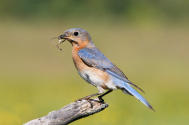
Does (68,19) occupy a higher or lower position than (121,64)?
higher

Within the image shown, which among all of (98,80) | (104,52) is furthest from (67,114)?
(104,52)

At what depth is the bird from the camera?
8194 millimetres

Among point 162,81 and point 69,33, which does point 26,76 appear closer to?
point 162,81

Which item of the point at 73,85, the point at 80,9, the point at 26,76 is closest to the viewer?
the point at 73,85

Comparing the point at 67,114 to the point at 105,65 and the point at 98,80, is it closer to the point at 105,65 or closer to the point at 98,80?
the point at 98,80

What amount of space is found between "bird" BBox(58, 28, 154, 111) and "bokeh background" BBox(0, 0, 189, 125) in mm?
2309

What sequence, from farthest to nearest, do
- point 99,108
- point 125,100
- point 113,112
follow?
point 125,100, point 113,112, point 99,108

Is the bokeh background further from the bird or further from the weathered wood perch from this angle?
the weathered wood perch

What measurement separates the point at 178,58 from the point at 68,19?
7.78 metres

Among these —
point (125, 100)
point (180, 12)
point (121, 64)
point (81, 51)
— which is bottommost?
point (81, 51)

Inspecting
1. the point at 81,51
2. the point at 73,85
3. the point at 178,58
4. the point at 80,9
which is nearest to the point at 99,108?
the point at 81,51

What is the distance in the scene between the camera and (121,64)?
20719 millimetres

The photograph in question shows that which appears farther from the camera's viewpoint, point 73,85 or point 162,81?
point 162,81

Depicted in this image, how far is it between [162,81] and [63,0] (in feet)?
42.6
